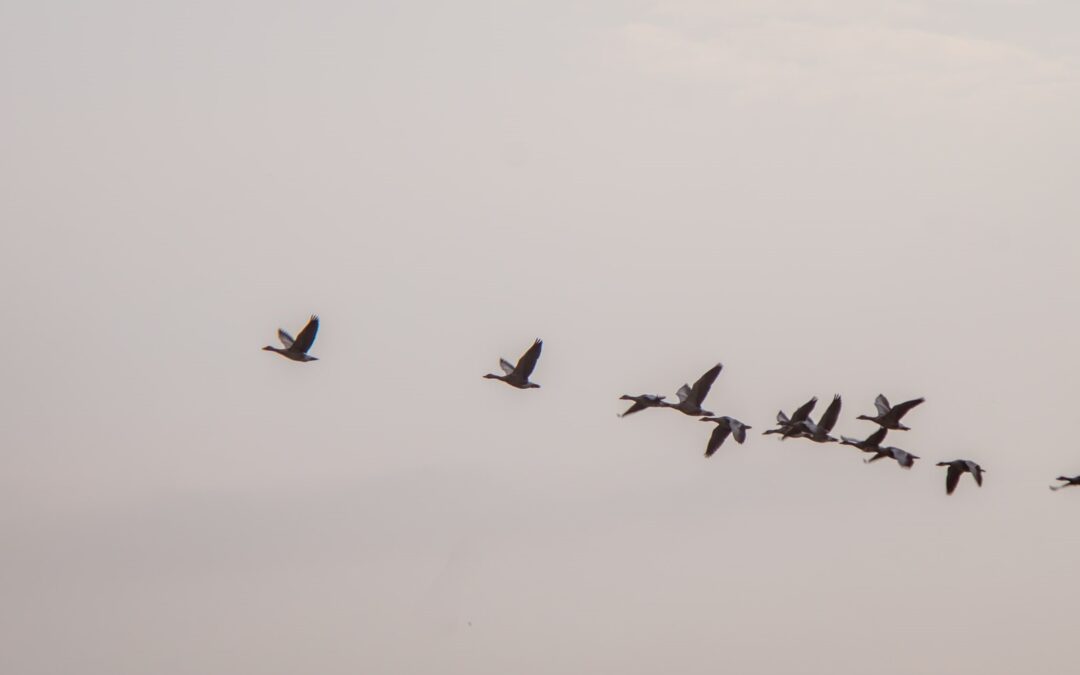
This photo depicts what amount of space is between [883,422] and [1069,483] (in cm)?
696

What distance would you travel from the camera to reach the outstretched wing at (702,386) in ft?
221

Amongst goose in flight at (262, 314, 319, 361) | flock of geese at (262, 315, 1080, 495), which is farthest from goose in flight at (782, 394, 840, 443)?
goose in flight at (262, 314, 319, 361)

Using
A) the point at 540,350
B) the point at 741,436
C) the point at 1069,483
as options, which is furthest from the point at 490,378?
the point at 1069,483

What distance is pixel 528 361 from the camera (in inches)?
2601

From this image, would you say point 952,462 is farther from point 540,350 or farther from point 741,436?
point 540,350

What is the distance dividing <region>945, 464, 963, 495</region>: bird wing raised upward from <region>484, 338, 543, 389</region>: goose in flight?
14759 mm

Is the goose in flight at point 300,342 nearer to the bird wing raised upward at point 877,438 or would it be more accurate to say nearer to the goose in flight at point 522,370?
the goose in flight at point 522,370

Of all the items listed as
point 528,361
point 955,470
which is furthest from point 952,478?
point 528,361

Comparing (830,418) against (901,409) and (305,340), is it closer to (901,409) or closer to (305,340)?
(901,409)

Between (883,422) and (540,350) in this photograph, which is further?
(883,422)

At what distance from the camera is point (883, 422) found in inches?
2771

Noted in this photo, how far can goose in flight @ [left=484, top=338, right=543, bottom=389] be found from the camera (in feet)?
215

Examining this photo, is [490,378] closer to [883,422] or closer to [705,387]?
[705,387]

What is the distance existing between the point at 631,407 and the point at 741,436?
5829 millimetres
